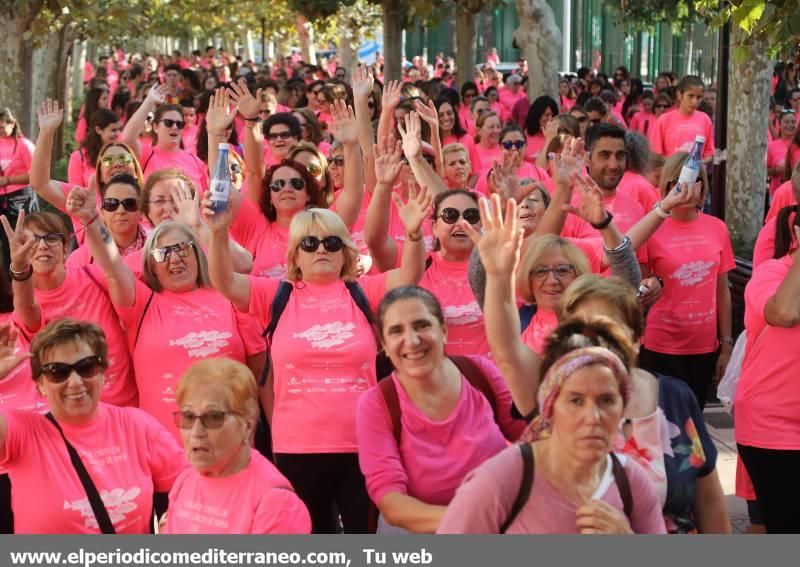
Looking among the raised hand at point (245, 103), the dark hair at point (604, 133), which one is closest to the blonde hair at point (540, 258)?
the dark hair at point (604, 133)

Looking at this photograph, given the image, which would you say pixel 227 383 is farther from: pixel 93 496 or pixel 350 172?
pixel 350 172

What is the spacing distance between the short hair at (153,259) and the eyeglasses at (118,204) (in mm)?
1001

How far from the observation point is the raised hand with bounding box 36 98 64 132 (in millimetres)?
9883

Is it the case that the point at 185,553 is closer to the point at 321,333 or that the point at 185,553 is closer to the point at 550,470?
the point at 550,470

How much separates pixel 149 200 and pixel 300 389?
211 cm

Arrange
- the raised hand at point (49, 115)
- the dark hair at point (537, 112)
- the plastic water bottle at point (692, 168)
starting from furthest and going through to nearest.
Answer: the dark hair at point (537, 112), the raised hand at point (49, 115), the plastic water bottle at point (692, 168)

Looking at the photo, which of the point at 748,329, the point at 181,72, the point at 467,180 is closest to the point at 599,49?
the point at 181,72

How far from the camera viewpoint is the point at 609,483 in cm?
400

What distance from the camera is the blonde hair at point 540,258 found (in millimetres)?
5930

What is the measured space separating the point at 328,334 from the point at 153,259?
1.03 meters

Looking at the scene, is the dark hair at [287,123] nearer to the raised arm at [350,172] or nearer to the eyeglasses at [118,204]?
the raised arm at [350,172]

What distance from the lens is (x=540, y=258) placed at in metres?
5.96

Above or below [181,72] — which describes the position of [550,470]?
below

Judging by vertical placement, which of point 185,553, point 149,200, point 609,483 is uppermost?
point 149,200
